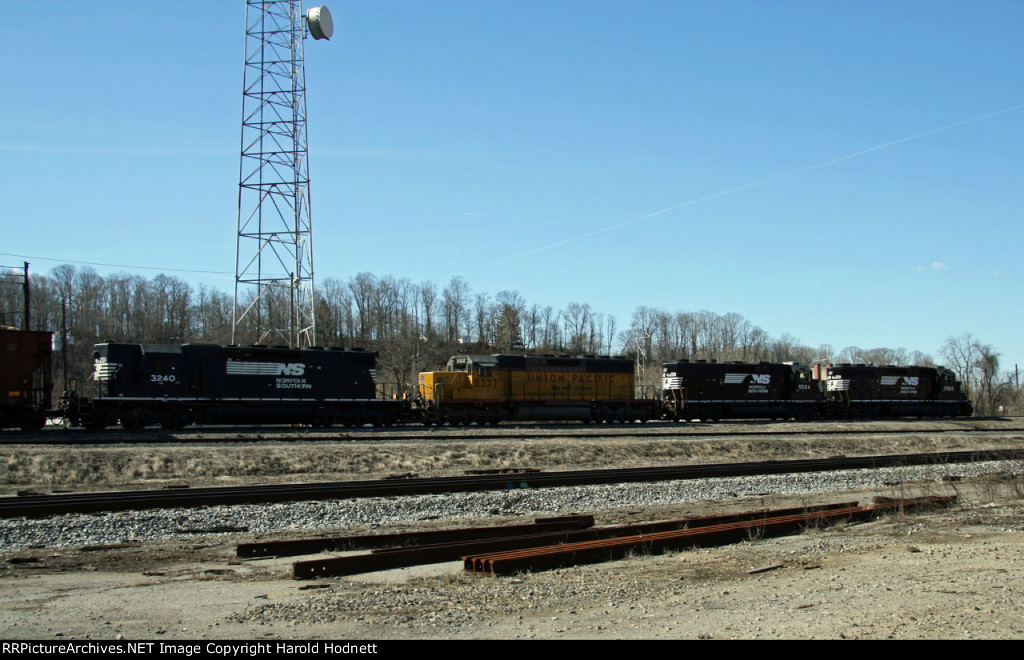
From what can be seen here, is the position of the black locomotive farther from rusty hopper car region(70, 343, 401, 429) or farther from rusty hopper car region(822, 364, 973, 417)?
rusty hopper car region(70, 343, 401, 429)

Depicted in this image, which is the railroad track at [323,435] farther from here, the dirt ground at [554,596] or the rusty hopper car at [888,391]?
the dirt ground at [554,596]

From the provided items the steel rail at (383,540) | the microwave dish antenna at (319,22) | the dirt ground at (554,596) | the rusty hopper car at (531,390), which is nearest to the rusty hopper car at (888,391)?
the rusty hopper car at (531,390)

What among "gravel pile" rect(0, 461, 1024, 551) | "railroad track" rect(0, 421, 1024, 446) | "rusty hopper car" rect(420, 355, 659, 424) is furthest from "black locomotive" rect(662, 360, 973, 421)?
"gravel pile" rect(0, 461, 1024, 551)

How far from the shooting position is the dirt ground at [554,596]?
657 centimetres

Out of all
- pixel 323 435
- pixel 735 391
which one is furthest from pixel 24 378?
pixel 735 391

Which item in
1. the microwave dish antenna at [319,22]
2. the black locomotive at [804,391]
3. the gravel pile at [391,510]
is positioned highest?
the microwave dish antenna at [319,22]

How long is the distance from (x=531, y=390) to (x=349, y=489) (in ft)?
78.4

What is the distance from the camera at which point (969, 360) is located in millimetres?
95250

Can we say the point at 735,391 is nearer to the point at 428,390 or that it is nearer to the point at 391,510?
the point at 428,390

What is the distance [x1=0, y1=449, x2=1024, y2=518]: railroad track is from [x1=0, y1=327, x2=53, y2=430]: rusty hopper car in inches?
546

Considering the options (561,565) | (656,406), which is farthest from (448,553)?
(656,406)

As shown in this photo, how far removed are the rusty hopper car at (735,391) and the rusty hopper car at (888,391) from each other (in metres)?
2.22

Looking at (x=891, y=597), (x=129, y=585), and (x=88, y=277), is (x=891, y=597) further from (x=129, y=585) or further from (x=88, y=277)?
(x=88, y=277)

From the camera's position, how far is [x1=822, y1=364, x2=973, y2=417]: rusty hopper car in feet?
161
